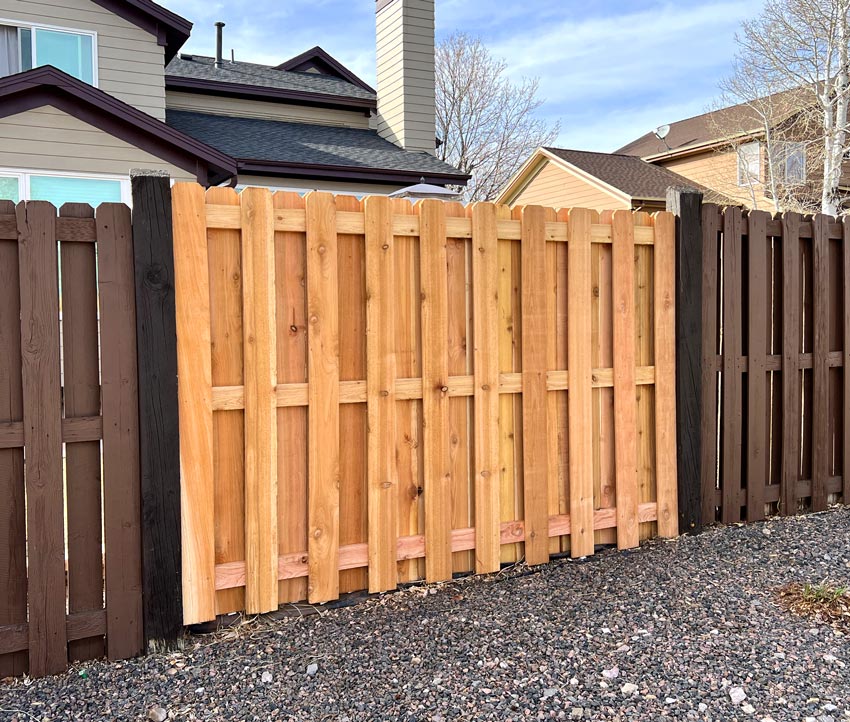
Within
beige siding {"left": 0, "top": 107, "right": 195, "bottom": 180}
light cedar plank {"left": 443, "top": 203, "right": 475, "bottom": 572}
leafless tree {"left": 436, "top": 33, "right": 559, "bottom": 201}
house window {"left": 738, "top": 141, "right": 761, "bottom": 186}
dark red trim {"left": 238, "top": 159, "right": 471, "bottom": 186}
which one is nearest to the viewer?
light cedar plank {"left": 443, "top": 203, "right": 475, "bottom": 572}

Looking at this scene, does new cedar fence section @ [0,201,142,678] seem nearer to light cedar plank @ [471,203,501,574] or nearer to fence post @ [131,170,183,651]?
fence post @ [131,170,183,651]

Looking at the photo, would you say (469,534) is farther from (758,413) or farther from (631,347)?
(758,413)

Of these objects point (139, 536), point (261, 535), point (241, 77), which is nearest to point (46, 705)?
point (139, 536)

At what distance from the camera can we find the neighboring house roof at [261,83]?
1269 cm

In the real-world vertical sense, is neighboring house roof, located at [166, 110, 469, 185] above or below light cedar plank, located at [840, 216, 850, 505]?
above

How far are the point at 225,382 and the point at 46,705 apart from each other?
1323 mm

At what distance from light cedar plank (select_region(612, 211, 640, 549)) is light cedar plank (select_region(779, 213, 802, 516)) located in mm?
1291

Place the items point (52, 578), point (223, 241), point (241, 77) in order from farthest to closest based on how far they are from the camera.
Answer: point (241, 77), point (223, 241), point (52, 578)

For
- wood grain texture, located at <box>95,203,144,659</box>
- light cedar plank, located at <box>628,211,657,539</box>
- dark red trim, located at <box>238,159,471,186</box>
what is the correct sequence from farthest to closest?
dark red trim, located at <box>238,159,471,186</box> < light cedar plank, located at <box>628,211,657,539</box> < wood grain texture, located at <box>95,203,144,659</box>

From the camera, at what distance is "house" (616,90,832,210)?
19297 mm

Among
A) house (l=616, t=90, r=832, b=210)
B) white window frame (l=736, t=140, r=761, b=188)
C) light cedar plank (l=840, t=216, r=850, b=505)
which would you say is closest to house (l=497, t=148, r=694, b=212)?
house (l=616, t=90, r=832, b=210)

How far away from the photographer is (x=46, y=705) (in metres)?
2.50

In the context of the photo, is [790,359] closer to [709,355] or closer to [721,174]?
[709,355]

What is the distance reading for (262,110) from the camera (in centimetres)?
1323
